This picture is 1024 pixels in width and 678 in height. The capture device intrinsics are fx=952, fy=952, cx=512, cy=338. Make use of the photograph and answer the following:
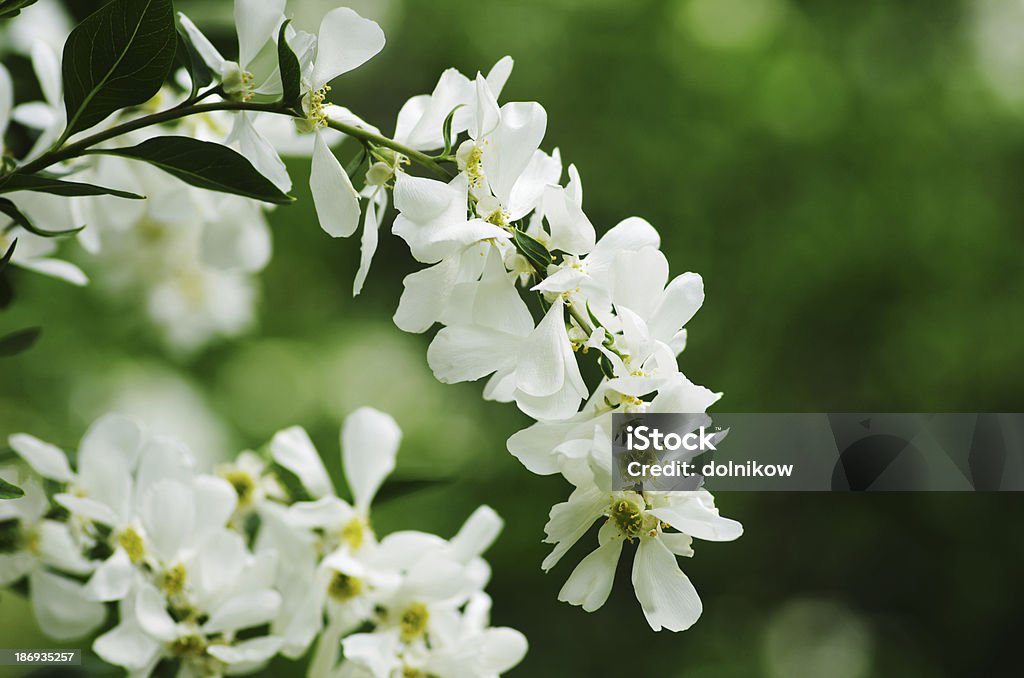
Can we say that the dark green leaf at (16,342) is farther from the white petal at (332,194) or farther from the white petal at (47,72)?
the white petal at (332,194)

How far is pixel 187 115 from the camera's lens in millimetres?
324

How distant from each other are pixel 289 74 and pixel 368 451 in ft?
0.81

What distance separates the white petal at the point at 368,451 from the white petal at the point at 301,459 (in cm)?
2

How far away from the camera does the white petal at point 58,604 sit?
462 millimetres

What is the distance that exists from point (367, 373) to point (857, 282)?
100cm

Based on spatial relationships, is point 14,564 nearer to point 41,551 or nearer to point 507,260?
point 41,551

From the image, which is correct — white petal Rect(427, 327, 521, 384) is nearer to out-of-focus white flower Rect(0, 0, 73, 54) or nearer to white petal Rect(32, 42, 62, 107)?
white petal Rect(32, 42, 62, 107)

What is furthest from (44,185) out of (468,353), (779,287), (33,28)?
(779,287)

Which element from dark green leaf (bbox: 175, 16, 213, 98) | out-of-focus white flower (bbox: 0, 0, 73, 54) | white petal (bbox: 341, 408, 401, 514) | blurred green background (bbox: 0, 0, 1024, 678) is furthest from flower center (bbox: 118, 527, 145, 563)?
blurred green background (bbox: 0, 0, 1024, 678)

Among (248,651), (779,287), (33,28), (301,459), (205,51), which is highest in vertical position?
(779,287)

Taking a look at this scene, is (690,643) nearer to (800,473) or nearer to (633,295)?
(800,473)

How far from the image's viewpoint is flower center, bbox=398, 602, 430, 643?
451 millimetres

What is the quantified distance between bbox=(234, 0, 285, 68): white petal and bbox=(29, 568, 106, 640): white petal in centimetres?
28

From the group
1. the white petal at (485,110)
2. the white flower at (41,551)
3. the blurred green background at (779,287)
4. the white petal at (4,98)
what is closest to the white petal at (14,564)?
the white flower at (41,551)
